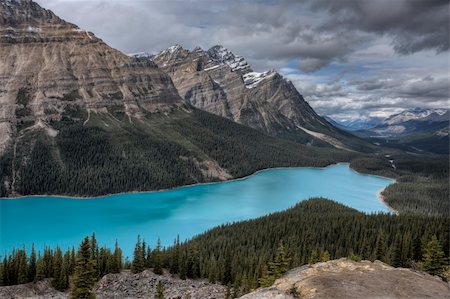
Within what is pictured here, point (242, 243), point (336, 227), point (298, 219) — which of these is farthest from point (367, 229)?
point (242, 243)

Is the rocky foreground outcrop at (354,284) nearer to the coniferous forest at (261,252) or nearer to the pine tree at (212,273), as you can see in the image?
the coniferous forest at (261,252)

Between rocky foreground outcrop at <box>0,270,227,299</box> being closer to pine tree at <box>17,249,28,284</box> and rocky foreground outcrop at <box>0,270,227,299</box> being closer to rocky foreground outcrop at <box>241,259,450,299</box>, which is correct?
pine tree at <box>17,249,28,284</box>

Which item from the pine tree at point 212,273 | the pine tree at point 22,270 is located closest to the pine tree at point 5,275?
the pine tree at point 22,270

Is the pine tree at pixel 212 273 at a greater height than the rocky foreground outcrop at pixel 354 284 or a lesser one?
lesser

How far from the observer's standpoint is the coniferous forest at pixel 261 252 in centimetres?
6149

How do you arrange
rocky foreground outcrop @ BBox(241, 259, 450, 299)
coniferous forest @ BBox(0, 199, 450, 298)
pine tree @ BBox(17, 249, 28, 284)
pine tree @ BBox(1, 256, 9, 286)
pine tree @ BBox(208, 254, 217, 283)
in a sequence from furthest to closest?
1. pine tree @ BBox(208, 254, 217, 283)
2. pine tree @ BBox(17, 249, 28, 284)
3. pine tree @ BBox(1, 256, 9, 286)
4. coniferous forest @ BBox(0, 199, 450, 298)
5. rocky foreground outcrop @ BBox(241, 259, 450, 299)

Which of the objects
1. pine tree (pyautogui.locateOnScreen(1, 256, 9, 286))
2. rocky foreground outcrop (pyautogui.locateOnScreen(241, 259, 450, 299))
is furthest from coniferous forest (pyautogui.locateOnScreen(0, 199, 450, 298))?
rocky foreground outcrop (pyautogui.locateOnScreen(241, 259, 450, 299))

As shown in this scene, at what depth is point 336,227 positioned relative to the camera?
11450 centimetres

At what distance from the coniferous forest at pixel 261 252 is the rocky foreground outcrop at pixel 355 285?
398 inches

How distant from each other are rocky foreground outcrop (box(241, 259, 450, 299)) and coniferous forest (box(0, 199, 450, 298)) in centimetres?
1010

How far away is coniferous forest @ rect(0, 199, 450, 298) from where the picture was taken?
6149 centimetres

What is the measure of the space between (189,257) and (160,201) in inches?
4652

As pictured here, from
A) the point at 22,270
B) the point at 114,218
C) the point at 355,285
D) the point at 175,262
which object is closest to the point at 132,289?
the point at 175,262

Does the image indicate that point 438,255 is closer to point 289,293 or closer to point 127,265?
point 289,293
